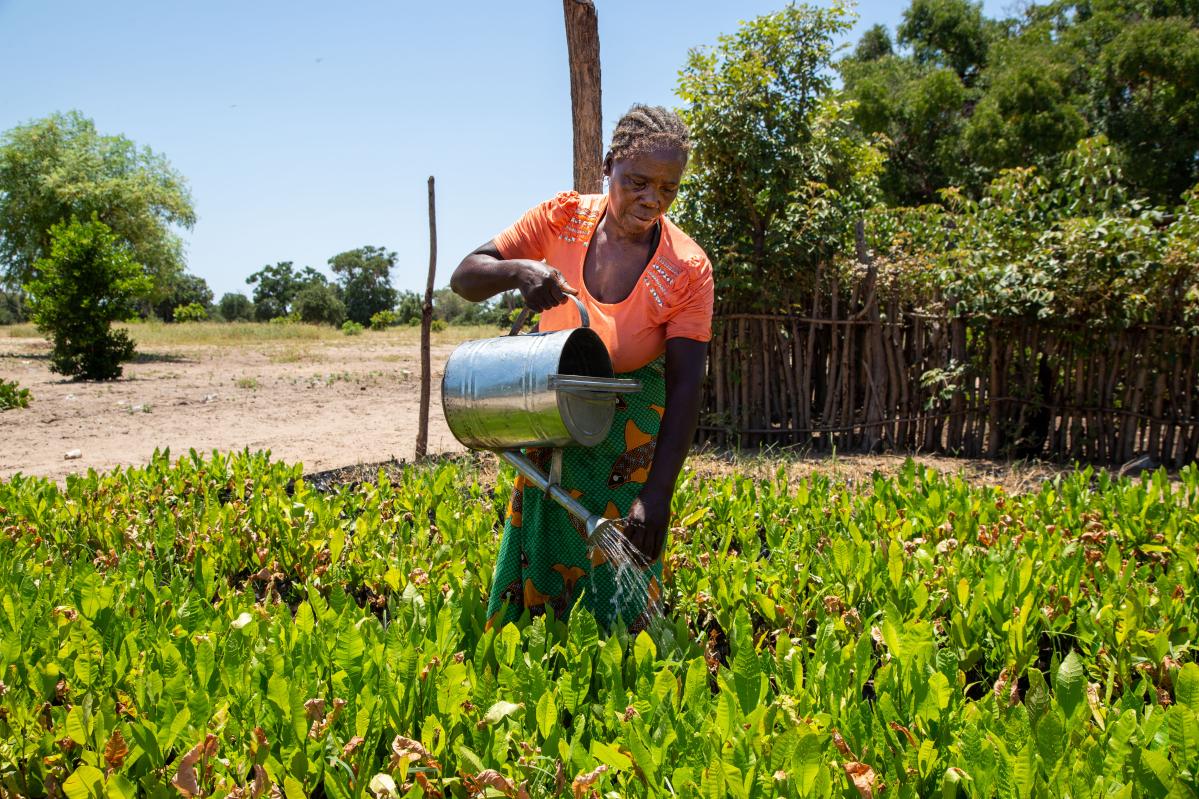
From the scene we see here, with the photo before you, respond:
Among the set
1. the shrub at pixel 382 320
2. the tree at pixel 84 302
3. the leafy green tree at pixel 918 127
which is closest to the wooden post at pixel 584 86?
the tree at pixel 84 302

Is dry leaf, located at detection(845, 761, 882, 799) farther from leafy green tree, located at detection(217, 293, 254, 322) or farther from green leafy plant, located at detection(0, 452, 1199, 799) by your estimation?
leafy green tree, located at detection(217, 293, 254, 322)

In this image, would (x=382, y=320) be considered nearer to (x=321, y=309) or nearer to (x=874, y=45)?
(x=321, y=309)

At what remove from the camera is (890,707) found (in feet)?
6.15

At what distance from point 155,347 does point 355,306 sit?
45865 mm

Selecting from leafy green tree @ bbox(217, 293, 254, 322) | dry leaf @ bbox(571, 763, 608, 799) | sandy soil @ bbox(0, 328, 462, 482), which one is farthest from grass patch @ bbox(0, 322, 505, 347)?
Result: leafy green tree @ bbox(217, 293, 254, 322)

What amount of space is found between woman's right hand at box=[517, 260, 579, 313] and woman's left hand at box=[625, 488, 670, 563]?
541 mm

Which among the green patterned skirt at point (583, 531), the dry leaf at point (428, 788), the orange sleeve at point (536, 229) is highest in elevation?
the orange sleeve at point (536, 229)

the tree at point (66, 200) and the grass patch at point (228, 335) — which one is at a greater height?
the tree at point (66, 200)

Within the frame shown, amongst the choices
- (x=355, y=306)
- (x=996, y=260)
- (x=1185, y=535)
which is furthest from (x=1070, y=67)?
(x=355, y=306)

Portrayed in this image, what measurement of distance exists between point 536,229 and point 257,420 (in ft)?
28.4

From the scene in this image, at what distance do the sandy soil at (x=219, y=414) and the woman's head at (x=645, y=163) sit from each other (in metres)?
3.96

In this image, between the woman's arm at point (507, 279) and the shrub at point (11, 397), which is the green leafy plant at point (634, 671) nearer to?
the woman's arm at point (507, 279)

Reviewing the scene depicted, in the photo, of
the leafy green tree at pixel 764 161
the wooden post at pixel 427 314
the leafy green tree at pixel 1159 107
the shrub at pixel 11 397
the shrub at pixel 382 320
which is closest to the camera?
the wooden post at pixel 427 314

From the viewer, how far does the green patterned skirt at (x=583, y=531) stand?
247 cm
